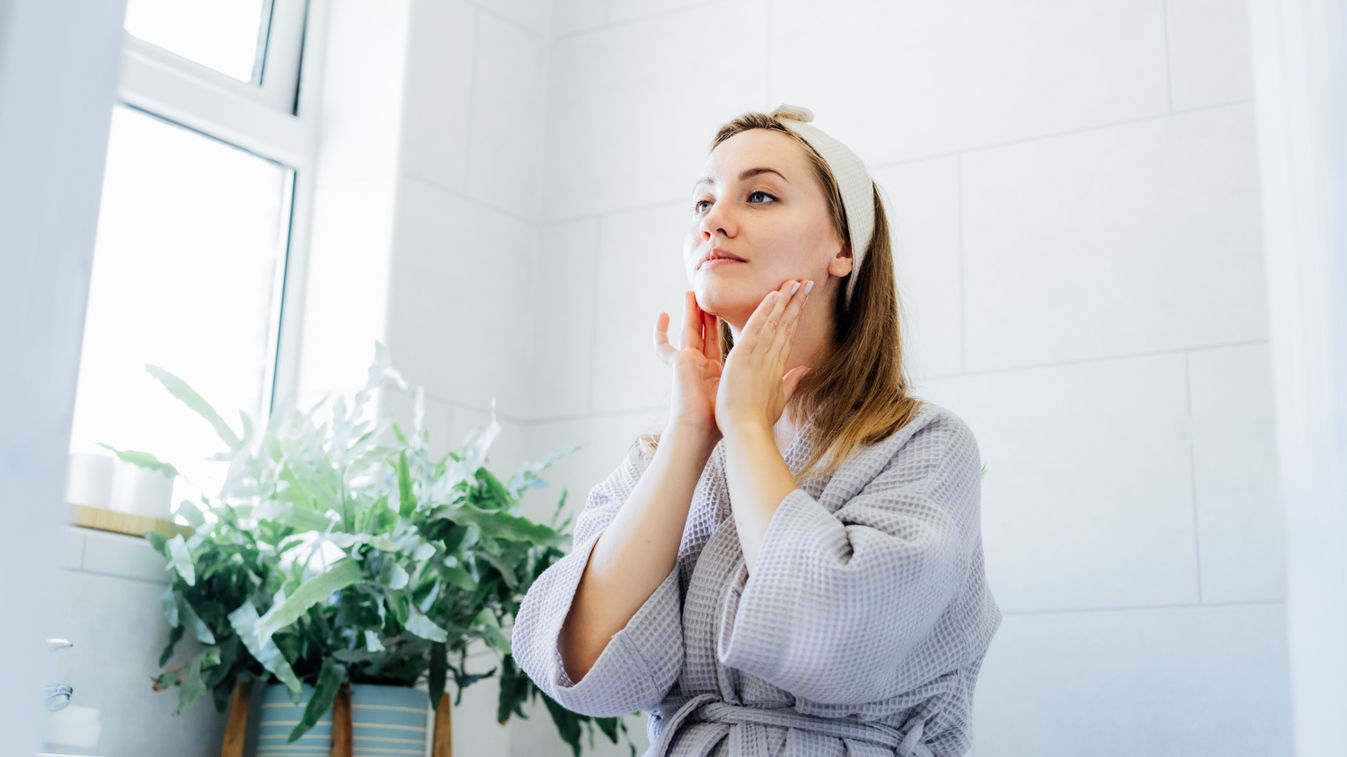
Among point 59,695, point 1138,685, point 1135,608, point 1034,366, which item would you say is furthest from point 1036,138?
point 59,695

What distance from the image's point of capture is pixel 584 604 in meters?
1.33

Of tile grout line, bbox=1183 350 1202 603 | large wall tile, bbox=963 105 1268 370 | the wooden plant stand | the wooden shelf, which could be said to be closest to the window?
the wooden shelf

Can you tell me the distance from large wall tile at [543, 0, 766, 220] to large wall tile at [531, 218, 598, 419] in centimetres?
6

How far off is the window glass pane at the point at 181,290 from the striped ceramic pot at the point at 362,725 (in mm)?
413

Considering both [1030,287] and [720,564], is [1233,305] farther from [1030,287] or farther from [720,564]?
[720,564]

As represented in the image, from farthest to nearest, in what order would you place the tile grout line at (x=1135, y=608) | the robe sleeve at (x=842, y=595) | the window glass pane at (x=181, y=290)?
1. the window glass pane at (x=181, y=290)
2. the tile grout line at (x=1135, y=608)
3. the robe sleeve at (x=842, y=595)

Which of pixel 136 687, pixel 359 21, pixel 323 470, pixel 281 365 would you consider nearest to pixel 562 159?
pixel 359 21

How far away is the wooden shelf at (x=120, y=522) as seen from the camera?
203 cm

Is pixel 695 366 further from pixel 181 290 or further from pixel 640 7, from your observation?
pixel 640 7

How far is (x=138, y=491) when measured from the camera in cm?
212

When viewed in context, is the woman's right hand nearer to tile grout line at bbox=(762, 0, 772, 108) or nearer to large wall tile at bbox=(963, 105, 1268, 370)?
large wall tile at bbox=(963, 105, 1268, 370)

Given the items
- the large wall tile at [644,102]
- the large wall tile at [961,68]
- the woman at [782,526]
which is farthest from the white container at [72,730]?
the large wall tile at [961,68]

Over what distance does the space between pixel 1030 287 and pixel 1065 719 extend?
2.08 feet

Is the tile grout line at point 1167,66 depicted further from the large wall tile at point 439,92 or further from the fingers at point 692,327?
the large wall tile at point 439,92
